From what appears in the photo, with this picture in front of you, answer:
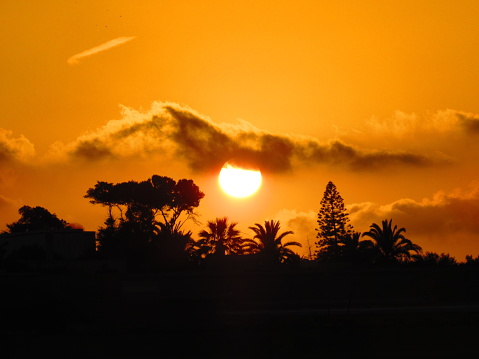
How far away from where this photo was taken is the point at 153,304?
108 ft

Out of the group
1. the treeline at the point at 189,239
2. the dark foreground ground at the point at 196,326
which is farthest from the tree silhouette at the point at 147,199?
the dark foreground ground at the point at 196,326

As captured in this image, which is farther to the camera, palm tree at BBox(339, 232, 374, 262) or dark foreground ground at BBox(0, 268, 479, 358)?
palm tree at BBox(339, 232, 374, 262)

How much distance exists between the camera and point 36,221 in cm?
12262

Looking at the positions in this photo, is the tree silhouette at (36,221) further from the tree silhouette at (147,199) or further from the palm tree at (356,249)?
the palm tree at (356,249)

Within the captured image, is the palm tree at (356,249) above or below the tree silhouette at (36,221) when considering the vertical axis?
below

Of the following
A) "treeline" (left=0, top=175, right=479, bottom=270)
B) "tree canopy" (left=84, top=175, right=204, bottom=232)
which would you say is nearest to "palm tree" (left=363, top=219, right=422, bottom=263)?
"treeline" (left=0, top=175, right=479, bottom=270)

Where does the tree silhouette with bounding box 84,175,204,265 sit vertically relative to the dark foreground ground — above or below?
above

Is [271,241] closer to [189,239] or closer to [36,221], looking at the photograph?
[189,239]

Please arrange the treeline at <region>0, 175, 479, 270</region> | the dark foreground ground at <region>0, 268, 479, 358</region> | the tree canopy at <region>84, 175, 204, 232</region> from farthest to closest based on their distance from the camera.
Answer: the tree canopy at <region>84, 175, 204, 232</region> < the treeline at <region>0, 175, 479, 270</region> < the dark foreground ground at <region>0, 268, 479, 358</region>

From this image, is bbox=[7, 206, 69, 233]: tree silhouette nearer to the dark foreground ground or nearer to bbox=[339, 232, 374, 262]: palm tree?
bbox=[339, 232, 374, 262]: palm tree

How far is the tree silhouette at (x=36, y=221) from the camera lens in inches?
4747

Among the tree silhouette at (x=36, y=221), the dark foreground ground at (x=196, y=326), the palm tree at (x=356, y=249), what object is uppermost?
the tree silhouette at (x=36, y=221)

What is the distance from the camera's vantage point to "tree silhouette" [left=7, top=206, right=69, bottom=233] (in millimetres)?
120562

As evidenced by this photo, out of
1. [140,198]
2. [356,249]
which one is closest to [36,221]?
[140,198]
